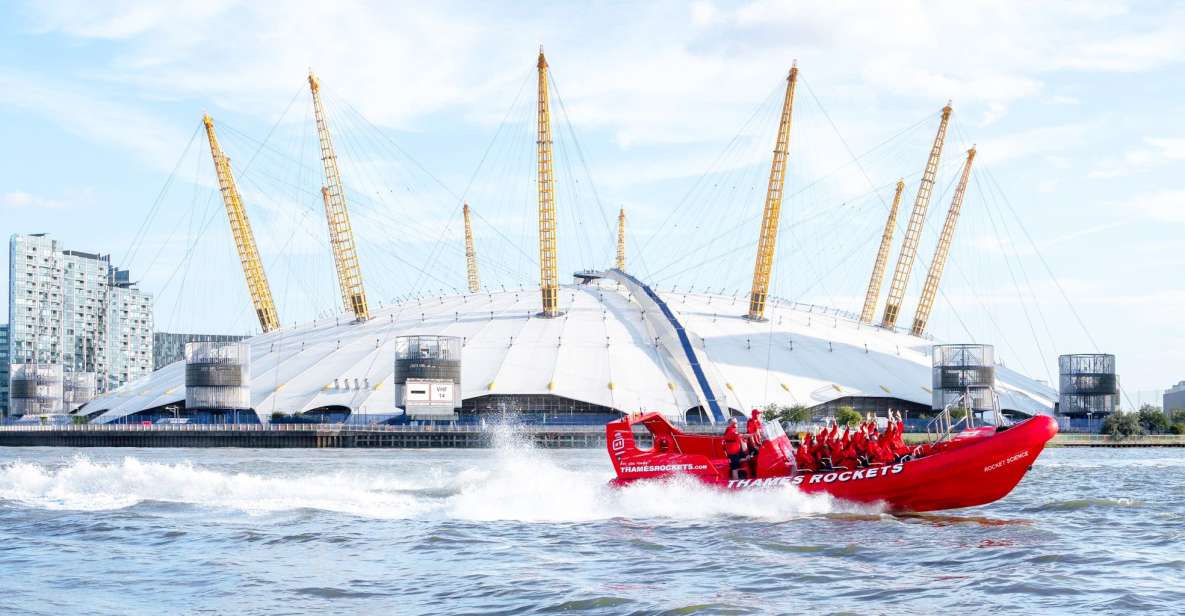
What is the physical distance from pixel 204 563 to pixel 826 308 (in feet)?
385

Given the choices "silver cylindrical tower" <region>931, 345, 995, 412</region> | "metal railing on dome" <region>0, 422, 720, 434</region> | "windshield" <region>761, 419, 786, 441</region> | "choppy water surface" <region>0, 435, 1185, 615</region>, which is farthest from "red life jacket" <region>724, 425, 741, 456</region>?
"silver cylindrical tower" <region>931, 345, 995, 412</region>

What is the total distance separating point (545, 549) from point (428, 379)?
7412 cm

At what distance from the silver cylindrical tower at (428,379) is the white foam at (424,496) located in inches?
2130

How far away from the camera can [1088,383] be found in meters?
120

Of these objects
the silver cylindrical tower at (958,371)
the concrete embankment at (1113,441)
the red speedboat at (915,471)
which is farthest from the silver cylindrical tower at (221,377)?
the red speedboat at (915,471)

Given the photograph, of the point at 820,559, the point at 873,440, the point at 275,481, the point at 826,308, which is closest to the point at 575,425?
the point at 826,308

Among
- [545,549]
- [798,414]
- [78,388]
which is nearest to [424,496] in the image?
[545,549]

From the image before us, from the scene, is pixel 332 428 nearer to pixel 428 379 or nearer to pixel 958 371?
pixel 428 379

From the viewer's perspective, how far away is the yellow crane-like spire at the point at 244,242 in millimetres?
134750

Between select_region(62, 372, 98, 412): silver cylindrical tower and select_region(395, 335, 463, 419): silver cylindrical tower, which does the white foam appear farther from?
select_region(62, 372, 98, 412): silver cylindrical tower

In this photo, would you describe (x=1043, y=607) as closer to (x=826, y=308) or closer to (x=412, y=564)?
(x=412, y=564)

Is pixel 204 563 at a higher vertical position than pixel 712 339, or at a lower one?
lower

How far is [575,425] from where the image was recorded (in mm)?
102812

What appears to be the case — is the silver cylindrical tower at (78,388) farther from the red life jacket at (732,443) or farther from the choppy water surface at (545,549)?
the red life jacket at (732,443)
